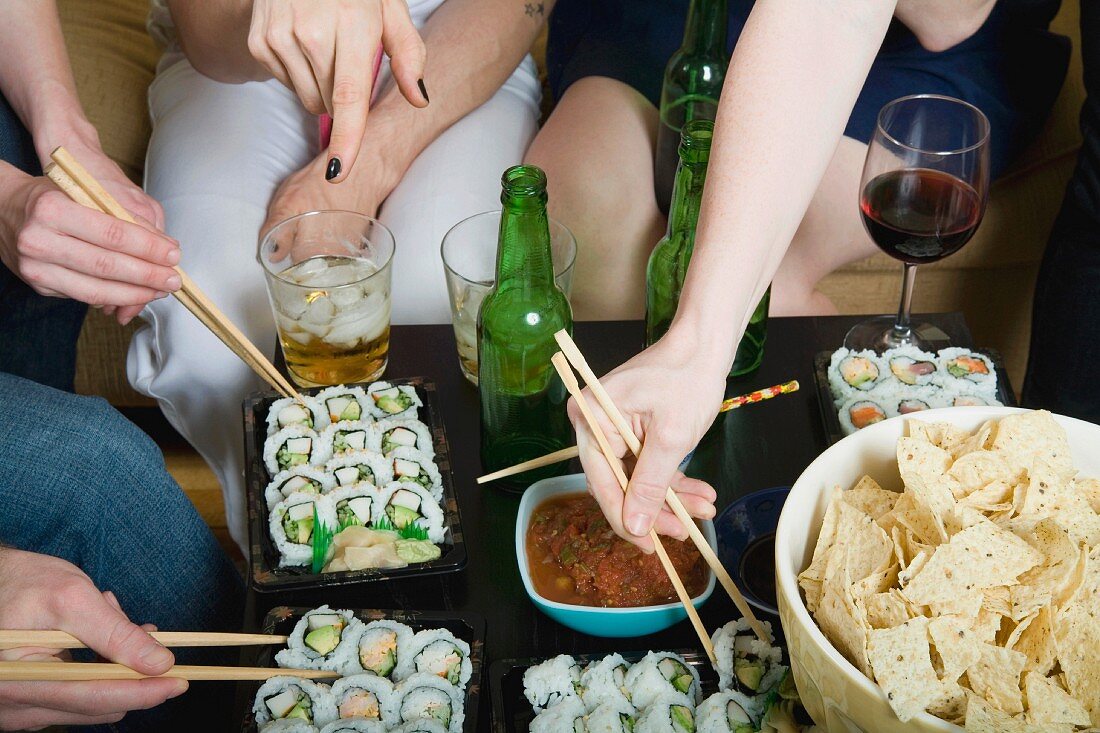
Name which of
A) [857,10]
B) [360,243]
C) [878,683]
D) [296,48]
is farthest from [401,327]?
[878,683]

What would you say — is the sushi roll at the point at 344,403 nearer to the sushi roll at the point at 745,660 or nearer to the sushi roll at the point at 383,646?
the sushi roll at the point at 383,646

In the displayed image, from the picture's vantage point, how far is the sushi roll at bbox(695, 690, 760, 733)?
2.79 ft

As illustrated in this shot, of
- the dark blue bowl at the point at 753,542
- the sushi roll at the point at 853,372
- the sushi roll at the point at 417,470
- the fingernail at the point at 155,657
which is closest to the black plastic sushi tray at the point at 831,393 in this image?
the sushi roll at the point at 853,372

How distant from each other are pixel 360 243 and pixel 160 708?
664 mm

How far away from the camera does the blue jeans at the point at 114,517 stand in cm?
125

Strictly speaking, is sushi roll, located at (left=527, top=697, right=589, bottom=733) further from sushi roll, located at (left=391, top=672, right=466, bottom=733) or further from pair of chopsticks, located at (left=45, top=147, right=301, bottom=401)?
pair of chopsticks, located at (left=45, top=147, right=301, bottom=401)

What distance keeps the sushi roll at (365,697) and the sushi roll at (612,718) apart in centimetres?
17

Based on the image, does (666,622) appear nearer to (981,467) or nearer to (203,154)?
(981,467)

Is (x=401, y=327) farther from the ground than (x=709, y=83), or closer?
closer

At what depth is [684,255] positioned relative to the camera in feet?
3.89

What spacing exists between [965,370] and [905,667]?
0.59m

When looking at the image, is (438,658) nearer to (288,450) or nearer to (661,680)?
(661,680)

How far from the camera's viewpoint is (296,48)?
3.72 feet

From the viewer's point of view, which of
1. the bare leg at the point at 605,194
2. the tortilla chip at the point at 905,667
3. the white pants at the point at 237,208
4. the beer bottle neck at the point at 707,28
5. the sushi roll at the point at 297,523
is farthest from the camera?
the bare leg at the point at 605,194
